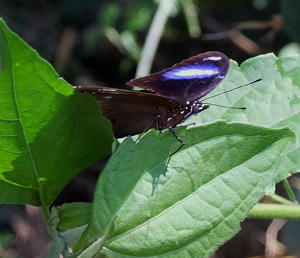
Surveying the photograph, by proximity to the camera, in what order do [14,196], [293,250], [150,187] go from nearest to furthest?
[150,187], [14,196], [293,250]

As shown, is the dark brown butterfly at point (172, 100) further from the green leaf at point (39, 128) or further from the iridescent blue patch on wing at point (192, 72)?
the green leaf at point (39, 128)

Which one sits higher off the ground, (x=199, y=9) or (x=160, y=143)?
(x=199, y=9)

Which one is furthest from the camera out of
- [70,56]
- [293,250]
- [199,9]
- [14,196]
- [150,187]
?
[70,56]

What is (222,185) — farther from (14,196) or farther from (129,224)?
(14,196)

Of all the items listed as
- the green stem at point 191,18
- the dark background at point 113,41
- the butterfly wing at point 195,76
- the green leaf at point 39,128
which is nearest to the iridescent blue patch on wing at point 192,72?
the butterfly wing at point 195,76

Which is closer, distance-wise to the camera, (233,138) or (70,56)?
(233,138)

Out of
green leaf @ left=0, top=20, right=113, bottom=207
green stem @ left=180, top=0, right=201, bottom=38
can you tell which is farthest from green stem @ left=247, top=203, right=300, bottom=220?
green stem @ left=180, top=0, right=201, bottom=38

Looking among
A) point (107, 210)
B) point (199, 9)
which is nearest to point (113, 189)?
point (107, 210)

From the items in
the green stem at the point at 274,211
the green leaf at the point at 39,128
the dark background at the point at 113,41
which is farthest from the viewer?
the dark background at the point at 113,41
